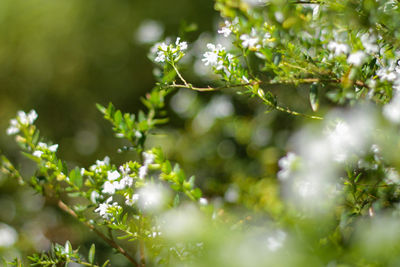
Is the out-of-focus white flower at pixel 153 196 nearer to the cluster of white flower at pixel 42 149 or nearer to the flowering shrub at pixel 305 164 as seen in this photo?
the flowering shrub at pixel 305 164

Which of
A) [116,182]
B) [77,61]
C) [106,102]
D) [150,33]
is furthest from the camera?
[77,61]

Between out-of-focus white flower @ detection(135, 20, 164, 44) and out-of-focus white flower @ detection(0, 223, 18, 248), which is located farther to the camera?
out-of-focus white flower @ detection(135, 20, 164, 44)

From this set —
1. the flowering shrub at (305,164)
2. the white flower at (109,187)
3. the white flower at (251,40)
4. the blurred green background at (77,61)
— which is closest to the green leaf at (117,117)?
the flowering shrub at (305,164)

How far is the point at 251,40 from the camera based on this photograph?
20.0 inches

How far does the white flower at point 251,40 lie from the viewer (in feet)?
1.67

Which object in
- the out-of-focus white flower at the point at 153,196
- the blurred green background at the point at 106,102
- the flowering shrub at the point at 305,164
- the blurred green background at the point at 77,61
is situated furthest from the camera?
the blurred green background at the point at 77,61

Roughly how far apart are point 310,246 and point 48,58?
87.1 inches

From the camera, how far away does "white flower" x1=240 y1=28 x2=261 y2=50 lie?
1.67ft

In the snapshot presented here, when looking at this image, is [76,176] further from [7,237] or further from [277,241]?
[7,237]

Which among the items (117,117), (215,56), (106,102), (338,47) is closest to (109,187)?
(117,117)

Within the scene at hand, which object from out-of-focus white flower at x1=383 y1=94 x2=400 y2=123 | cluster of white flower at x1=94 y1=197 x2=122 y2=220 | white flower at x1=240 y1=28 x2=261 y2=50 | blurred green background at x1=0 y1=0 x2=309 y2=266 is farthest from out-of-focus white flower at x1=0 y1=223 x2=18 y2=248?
out-of-focus white flower at x1=383 y1=94 x2=400 y2=123

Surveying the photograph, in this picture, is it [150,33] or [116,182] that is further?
[150,33]

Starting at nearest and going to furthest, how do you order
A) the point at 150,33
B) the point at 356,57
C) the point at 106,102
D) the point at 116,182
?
the point at 356,57, the point at 116,182, the point at 150,33, the point at 106,102

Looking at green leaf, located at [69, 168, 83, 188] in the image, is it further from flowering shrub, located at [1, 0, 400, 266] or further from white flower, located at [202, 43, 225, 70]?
white flower, located at [202, 43, 225, 70]
